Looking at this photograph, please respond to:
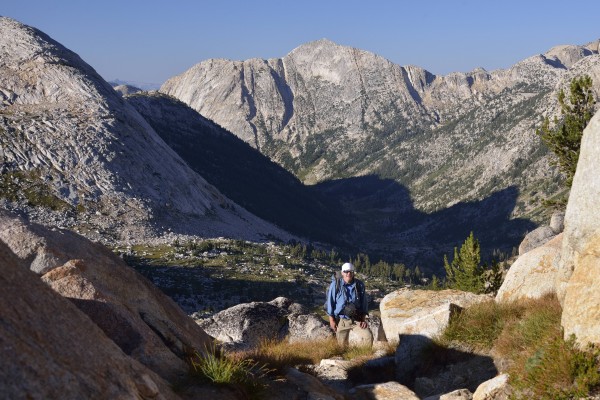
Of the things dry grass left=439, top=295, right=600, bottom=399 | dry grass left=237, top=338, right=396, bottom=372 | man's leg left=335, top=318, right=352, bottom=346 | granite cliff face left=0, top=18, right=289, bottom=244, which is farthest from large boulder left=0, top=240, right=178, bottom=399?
granite cliff face left=0, top=18, right=289, bottom=244

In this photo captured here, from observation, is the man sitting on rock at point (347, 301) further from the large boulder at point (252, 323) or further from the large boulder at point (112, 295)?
the large boulder at point (252, 323)

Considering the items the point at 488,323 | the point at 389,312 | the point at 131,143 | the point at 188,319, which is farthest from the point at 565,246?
the point at 131,143

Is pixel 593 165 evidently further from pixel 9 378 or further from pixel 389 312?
pixel 9 378

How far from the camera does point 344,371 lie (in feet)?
59.8

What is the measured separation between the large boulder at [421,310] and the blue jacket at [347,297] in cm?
194

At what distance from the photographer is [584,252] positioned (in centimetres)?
1372

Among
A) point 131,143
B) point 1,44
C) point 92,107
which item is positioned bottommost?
point 131,143

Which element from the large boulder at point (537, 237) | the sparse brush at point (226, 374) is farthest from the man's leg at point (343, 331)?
the large boulder at point (537, 237)

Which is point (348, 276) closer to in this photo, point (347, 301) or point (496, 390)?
point (347, 301)

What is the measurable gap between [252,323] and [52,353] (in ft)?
87.0

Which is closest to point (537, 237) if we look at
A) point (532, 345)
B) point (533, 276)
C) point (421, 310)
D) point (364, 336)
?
Answer: point (421, 310)

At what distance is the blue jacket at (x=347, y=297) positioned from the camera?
19.3 m

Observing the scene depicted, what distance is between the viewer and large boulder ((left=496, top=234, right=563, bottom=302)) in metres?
19.0

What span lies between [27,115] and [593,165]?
188m
